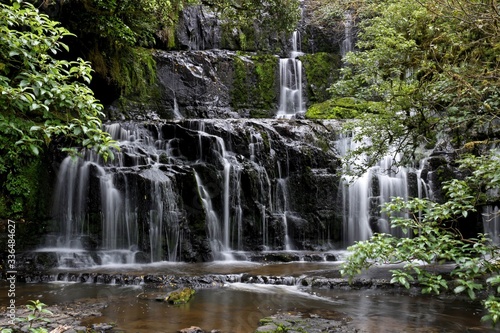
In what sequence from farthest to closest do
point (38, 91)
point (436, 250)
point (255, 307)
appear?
1. point (255, 307)
2. point (436, 250)
3. point (38, 91)

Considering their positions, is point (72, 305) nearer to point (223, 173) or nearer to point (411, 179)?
point (223, 173)

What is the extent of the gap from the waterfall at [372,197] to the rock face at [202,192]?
1.24 ft

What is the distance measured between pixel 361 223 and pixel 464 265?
963cm

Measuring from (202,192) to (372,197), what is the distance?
5.24 metres

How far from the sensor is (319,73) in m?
21.5

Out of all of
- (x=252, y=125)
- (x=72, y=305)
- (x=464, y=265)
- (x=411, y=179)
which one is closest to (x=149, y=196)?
(x=252, y=125)

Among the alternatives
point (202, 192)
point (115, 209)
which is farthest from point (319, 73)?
point (115, 209)

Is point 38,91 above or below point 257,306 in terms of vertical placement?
above

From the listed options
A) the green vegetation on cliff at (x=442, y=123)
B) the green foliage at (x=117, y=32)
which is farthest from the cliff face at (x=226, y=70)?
Answer: the green vegetation on cliff at (x=442, y=123)

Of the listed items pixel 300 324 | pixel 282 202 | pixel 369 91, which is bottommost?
pixel 300 324

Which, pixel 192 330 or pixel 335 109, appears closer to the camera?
pixel 192 330

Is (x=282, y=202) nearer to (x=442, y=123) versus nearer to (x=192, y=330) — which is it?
(x=442, y=123)

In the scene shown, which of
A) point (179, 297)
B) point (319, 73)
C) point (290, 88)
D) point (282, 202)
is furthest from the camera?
point (319, 73)

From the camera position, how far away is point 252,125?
14203 mm
